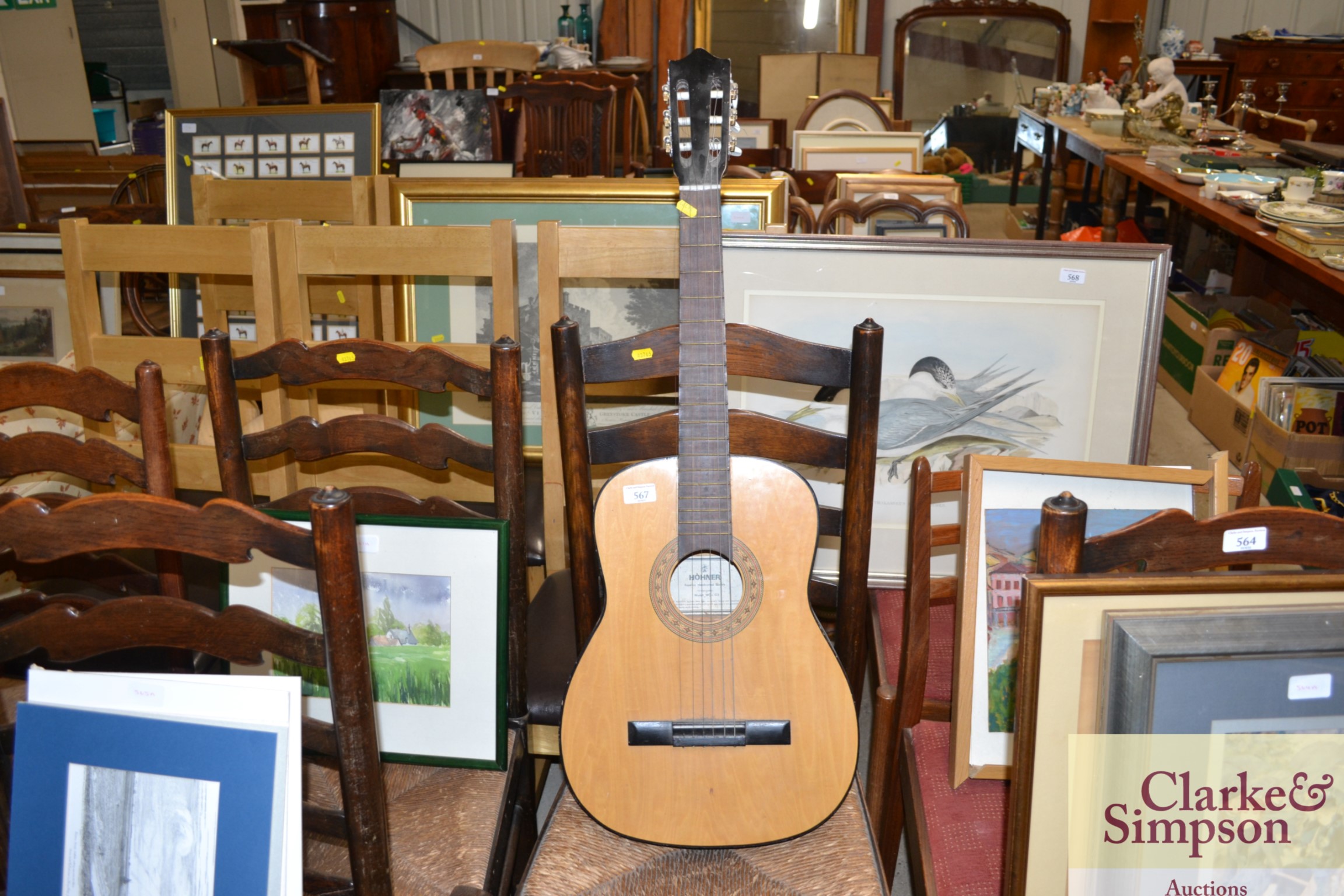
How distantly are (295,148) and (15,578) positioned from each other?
1.64 metres

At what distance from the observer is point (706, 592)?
1.35 meters

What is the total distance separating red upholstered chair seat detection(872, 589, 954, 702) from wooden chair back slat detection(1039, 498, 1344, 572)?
48 centimetres

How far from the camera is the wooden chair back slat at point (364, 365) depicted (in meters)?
1.44

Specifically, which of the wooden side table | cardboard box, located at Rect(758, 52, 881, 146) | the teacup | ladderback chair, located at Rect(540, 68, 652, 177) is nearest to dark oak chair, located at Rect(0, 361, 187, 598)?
ladderback chair, located at Rect(540, 68, 652, 177)

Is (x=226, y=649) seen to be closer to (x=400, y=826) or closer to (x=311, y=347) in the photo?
(x=400, y=826)

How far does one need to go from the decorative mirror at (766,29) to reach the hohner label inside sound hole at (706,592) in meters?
6.43

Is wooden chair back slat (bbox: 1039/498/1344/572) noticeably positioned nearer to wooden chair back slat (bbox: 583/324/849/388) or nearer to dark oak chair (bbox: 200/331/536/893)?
wooden chair back slat (bbox: 583/324/849/388)

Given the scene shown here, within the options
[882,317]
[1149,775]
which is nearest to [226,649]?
[1149,775]

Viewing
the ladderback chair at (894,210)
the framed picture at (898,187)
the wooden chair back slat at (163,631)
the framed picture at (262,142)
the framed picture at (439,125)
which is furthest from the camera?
the framed picture at (439,125)

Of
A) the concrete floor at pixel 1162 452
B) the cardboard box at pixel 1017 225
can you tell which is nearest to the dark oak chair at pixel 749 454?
the concrete floor at pixel 1162 452

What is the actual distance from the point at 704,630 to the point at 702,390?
0.32 metres

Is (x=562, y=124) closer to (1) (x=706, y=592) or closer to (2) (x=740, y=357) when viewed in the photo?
(2) (x=740, y=357)

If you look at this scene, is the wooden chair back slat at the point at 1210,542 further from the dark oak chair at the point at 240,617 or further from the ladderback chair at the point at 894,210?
the ladderback chair at the point at 894,210

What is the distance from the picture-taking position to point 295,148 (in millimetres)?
3047
